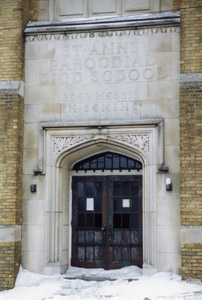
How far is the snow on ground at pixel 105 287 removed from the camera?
10125mm

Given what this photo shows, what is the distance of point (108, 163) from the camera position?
1227cm

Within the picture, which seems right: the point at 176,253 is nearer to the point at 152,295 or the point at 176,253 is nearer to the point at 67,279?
the point at 152,295

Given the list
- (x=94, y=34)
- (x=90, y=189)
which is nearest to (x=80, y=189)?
(x=90, y=189)

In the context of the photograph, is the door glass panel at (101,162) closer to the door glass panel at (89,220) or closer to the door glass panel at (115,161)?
the door glass panel at (115,161)

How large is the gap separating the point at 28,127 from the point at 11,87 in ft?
3.14

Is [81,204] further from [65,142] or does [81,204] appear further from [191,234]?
[191,234]

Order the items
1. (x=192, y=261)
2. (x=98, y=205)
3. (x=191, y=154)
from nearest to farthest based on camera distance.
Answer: (x=192, y=261)
(x=191, y=154)
(x=98, y=205)

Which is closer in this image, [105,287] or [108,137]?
[105,287]

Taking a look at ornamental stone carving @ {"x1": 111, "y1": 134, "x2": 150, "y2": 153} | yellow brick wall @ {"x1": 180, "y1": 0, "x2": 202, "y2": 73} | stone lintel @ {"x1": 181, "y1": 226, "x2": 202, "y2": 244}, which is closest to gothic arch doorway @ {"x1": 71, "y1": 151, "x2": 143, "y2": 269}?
ornamental stone carving @ {"x1": 111, "y1": 134, "x2": 150, "y2": 153}

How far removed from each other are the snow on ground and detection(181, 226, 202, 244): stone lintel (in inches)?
31.1

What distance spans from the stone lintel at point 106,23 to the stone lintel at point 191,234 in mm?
4379

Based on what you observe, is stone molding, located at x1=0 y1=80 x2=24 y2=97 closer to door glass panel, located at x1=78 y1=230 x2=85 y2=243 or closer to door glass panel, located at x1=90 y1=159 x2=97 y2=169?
door glass panel, located at x1=90 y1=159 x2=97 y2=169

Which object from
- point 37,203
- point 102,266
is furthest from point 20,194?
point 102,266

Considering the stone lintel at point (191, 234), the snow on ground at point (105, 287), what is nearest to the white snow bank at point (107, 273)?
the snow on ground at point (105, 287)
